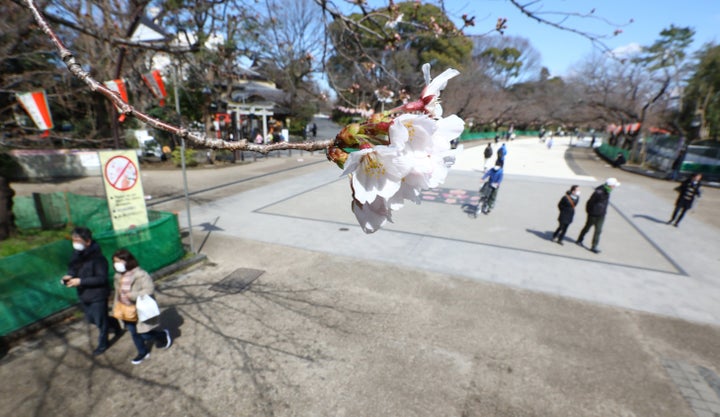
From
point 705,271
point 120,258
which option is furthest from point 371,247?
point 705,271

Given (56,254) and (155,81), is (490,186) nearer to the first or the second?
(155,81)

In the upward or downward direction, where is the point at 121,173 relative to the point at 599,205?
upward

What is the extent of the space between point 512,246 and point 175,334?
7449 mm

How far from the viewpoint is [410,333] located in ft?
15.6

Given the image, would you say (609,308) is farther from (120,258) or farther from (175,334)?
(120,258)

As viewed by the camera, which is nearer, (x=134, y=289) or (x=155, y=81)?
(x=134, y=289)

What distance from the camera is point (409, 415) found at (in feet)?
11.4

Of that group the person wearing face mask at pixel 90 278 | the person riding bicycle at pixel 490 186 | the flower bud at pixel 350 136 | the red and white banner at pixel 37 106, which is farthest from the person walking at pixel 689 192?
the red and white banner at pixel 37 106

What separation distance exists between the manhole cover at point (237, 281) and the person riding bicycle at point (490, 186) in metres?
7.38

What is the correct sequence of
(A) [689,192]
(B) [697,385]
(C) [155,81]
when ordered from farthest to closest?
(A) [689,192] < (C) [155,81] < (B) [697,385]

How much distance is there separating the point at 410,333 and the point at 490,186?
284 inches

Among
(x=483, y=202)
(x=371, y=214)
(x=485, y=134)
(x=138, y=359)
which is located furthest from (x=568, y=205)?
(x=485, y=134)

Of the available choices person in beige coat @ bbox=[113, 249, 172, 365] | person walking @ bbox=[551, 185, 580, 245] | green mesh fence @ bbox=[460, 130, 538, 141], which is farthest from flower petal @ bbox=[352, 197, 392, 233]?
green mesh fence @ bbox=[460, 130, 538, 141]

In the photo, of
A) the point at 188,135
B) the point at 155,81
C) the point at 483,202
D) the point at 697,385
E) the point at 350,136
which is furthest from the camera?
the point at 483,202
